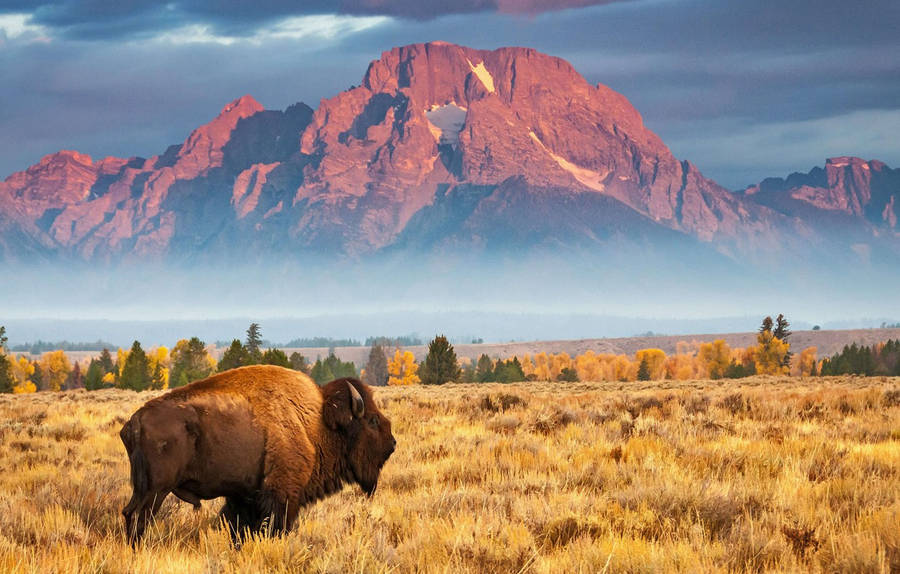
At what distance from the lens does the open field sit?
6.05m

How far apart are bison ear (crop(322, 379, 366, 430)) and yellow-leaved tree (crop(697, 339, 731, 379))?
148m

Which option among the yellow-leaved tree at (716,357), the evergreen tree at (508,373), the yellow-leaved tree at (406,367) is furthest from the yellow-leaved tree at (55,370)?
the yellow-leaved tree at (716,357)

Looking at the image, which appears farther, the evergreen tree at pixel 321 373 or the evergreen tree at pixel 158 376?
the evergreen tree at pixel 321 373

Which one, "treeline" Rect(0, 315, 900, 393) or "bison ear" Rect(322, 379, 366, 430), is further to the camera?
"treeline" Rect(0, 315, 900, 393)

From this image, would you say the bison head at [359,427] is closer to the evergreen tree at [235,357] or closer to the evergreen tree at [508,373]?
the evergreen tree at [235,357]

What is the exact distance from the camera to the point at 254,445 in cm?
716

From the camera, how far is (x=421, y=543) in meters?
6.59

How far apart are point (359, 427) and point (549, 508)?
1.96 metres

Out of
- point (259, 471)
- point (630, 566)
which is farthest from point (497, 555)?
point (259, 471)

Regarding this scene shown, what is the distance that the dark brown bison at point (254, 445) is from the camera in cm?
668

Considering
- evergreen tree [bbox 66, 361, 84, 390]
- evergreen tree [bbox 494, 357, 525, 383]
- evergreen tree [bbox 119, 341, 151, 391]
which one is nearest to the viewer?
evergreen tree [bbox 119, 341, 151, 391]

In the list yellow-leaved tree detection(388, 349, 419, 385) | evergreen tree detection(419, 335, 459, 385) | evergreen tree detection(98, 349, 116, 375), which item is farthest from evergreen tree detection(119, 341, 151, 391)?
yellow-leaved tree detection(388, 349, 419, 385)

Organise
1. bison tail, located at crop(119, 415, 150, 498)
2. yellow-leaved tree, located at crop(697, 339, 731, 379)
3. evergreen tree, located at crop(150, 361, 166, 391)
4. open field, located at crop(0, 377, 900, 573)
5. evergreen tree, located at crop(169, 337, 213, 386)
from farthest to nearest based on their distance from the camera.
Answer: yellow-leaved tree, located at crop(697, 339, 731, 379), evergreen tree, located at crop(150, 361, 166, 391), evergreen tree, located at crop(169, 337, 213, 386), bison tail, located at crop(119, 415, 150, 498), open field, located at crop(0, 377, 900, 573)

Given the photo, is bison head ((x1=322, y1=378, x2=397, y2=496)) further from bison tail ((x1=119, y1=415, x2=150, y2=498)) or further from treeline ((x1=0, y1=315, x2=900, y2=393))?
treeline ((x1=0, y1=315, x2=900, y2=393))
